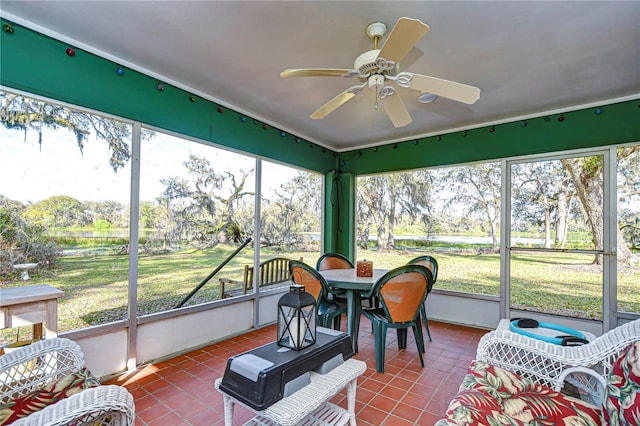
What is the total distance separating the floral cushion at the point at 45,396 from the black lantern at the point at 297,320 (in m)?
1.01

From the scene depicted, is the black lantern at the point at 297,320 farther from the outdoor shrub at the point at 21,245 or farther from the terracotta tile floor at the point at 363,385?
the outdoor shrub at the point at 21,245

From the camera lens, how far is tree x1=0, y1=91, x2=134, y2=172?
217 cm

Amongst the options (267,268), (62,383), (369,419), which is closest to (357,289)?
(369,419)

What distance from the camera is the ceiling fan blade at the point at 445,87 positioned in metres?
1.98

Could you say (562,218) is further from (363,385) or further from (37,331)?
(37,331)

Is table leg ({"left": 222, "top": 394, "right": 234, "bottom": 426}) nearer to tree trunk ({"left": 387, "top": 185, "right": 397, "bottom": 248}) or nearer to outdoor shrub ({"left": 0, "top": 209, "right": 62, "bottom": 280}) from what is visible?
outdoor shrub ({"left": 0, "top": 209, "right": 62, "bottom": 280})

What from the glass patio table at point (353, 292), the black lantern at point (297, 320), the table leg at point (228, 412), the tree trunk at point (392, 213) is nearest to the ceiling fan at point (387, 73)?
the black lantern at point (297, 320)

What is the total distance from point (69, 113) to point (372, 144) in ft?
13.0

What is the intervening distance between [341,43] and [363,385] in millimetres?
2725

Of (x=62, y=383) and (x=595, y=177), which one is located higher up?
(x=595, y=177)

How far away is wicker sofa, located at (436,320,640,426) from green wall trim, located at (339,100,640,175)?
8.68ft

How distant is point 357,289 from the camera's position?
2916 mm

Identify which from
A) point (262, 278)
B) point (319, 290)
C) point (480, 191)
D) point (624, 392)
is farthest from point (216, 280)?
point (480, 191)

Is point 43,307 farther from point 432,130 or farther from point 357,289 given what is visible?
point 432,130
